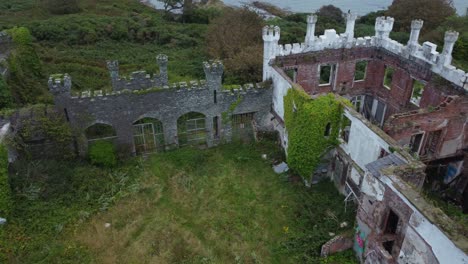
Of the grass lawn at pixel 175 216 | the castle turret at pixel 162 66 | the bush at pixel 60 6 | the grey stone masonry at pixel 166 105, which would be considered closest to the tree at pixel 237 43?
the grey stone masonry at pixel 166 105

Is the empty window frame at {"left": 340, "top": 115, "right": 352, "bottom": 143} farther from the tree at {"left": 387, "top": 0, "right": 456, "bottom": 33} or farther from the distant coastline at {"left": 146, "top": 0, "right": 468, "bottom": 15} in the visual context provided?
the distant coastline at {"left": 146, "top": 0, "right": 468, "bottom": 15}

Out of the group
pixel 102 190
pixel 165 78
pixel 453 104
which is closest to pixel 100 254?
pixel 102 190

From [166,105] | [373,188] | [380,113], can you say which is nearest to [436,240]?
[373,188]

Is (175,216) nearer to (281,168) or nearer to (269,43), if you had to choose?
(281,168)

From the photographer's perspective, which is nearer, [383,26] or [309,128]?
[309,128]

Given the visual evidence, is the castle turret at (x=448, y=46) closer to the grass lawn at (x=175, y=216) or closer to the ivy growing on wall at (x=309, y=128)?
the ivy growing on wall at (x=309, y=128)
